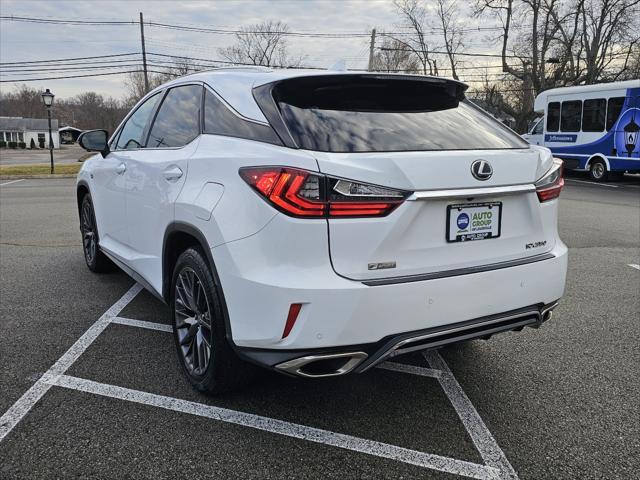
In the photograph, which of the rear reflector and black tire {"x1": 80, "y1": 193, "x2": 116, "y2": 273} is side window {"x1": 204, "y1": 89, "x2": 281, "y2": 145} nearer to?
the rear reflector

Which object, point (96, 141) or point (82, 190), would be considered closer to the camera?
point (96, 141)

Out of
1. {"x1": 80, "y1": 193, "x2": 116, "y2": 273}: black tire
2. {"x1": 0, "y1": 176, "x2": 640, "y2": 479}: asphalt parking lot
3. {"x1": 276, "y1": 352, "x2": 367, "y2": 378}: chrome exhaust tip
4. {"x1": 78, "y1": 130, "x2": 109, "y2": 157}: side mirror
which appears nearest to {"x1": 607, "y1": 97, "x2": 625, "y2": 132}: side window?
{"x1": 0, "y1": 176, "x2": 640, "y2": 479}: asphalt parking lot

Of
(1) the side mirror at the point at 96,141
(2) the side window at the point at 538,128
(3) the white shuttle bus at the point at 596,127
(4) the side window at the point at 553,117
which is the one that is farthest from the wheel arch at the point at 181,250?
(2) the side window at the point at 538,128

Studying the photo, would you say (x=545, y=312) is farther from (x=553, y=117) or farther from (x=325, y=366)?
(x=553, y=117)

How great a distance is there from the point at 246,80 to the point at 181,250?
1050mm

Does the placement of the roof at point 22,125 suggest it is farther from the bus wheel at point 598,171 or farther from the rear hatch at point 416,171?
the rear hatch at point 416,171

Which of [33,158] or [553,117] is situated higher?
[553,117]

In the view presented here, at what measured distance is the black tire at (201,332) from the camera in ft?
8.63

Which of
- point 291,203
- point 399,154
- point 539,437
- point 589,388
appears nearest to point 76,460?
point 291,203

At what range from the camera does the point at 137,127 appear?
416cm

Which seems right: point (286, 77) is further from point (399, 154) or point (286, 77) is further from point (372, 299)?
point (372, 299)

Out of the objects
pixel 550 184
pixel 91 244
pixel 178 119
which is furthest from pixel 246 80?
pixel 91 244

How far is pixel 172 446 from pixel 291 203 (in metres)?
1.28

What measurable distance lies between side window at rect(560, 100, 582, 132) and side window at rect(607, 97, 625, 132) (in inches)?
50.1
